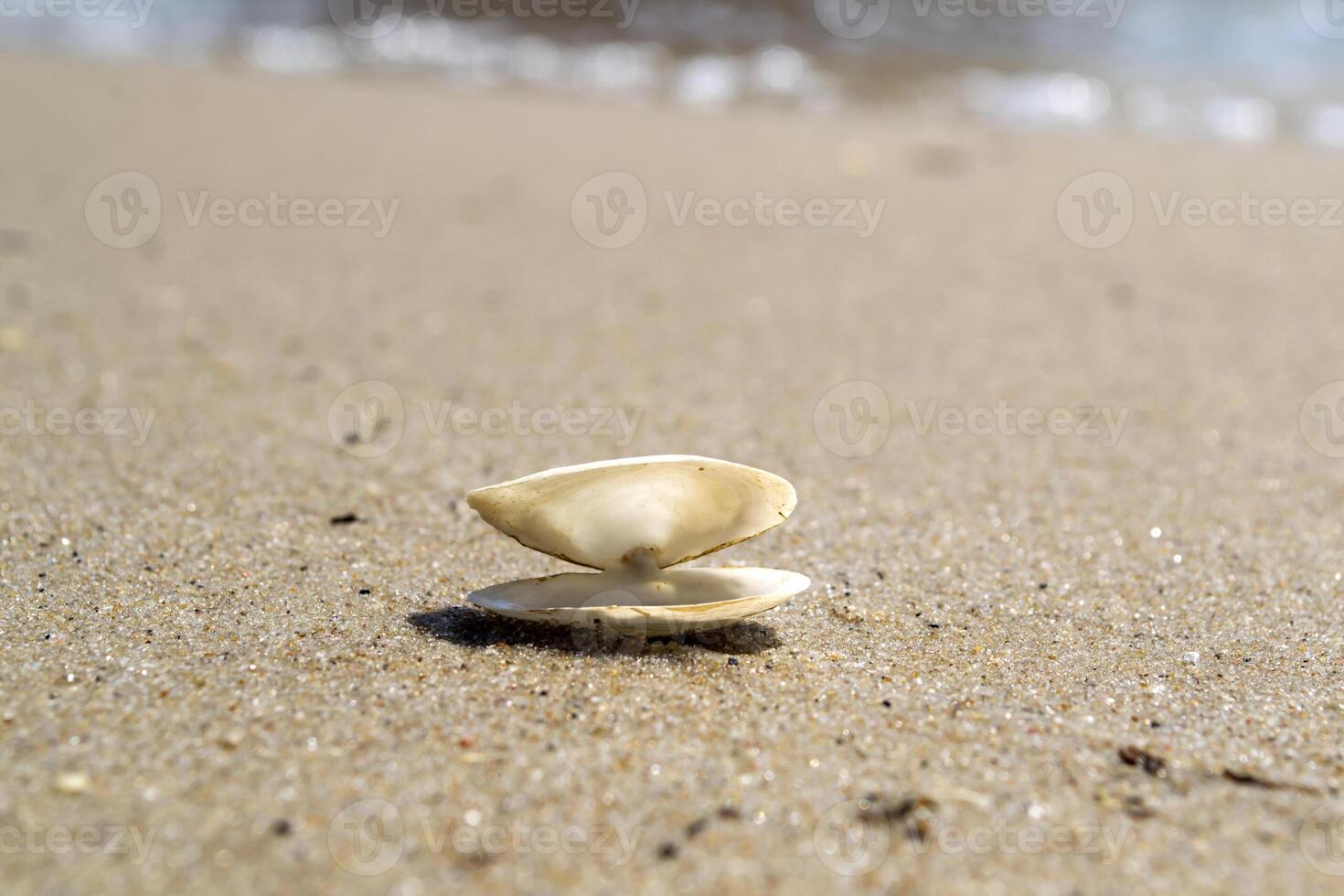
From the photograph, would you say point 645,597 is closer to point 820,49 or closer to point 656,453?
point 656,453

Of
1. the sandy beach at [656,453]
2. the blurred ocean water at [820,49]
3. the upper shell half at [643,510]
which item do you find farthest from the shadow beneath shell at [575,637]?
the blurred ocean water at [820,49]

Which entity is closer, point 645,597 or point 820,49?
point 645,597

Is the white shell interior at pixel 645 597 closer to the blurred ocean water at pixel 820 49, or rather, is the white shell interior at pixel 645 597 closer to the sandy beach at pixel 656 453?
the sandy beach at pixel 656 453

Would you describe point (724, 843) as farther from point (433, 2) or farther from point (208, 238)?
point (433, 2)

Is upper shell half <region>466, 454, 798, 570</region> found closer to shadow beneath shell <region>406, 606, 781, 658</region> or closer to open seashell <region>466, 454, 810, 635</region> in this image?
open seashell <region>466, 454, 810, 635</region>

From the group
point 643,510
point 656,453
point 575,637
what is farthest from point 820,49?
point 575,637

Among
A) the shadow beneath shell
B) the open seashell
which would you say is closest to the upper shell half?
the open seashell

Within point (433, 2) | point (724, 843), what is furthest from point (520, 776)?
point (433, 2)
